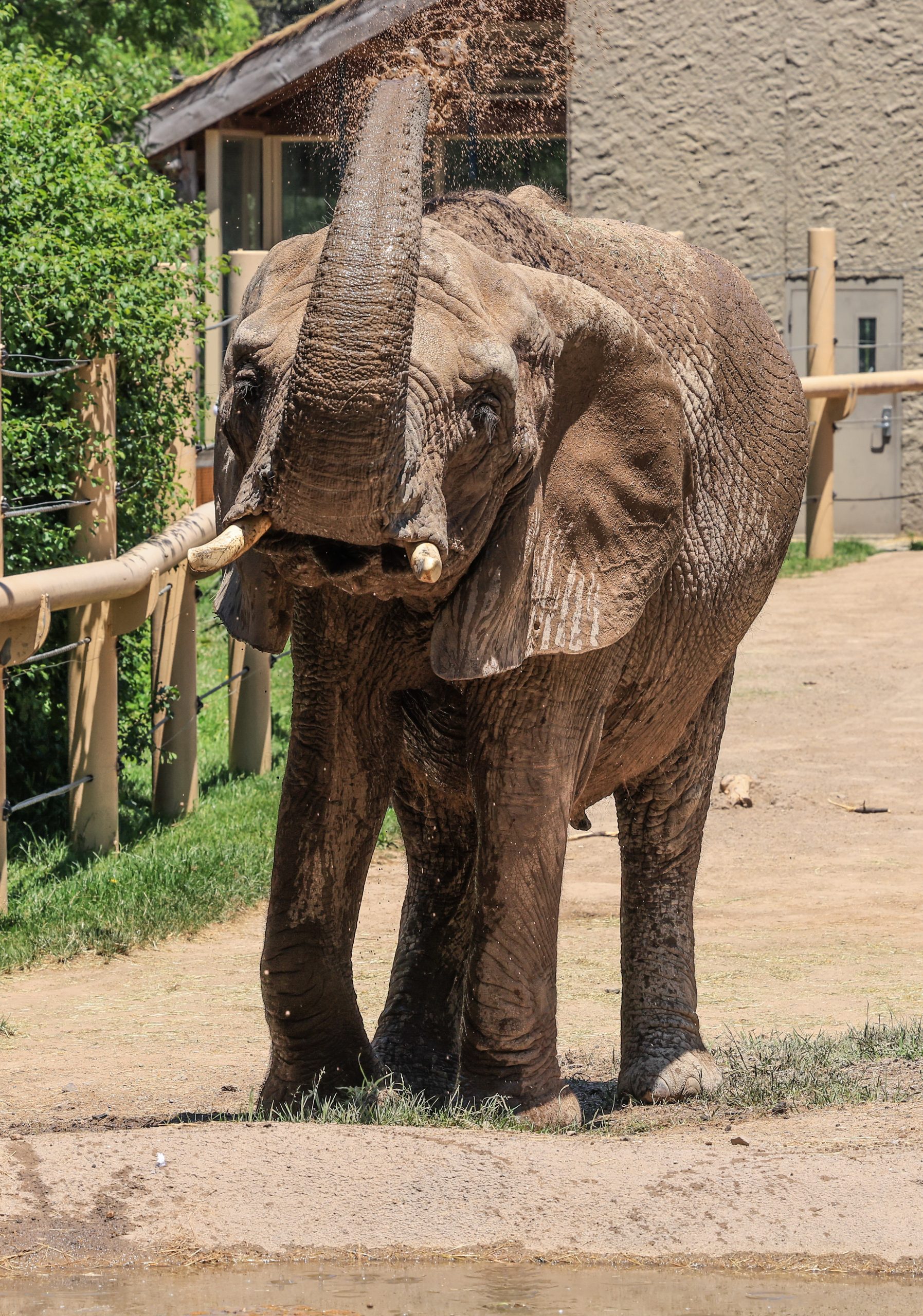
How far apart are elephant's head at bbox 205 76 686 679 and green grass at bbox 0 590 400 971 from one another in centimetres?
299

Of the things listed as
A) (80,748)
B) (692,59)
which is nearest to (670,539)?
(80,748)

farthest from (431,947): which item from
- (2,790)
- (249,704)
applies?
(249,704)

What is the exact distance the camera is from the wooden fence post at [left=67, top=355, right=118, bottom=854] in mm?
8086

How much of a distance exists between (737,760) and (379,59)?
5.22m

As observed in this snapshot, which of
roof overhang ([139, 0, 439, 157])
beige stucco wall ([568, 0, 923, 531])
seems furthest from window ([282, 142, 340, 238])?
beige stucco wall ([568, 0, 923, 531])

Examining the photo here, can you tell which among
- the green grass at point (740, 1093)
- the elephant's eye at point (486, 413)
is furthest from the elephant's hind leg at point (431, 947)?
the elephant's eye at point (486, 413)

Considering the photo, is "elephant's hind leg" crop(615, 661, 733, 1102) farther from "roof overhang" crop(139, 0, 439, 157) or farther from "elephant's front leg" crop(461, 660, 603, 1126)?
"roof overhang" crop(139, 0, 439, 157)

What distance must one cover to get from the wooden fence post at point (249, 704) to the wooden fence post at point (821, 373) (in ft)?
22.0

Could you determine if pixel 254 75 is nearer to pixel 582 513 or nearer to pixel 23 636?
pixel 23 636

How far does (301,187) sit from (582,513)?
16.5 metres

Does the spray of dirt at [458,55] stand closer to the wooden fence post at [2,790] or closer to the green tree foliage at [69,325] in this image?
the green tree foliage at [69,325]

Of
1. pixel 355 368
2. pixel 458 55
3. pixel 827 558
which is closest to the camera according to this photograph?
pixel 355 368

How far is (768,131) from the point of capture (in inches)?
682

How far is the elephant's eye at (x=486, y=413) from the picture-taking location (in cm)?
391
